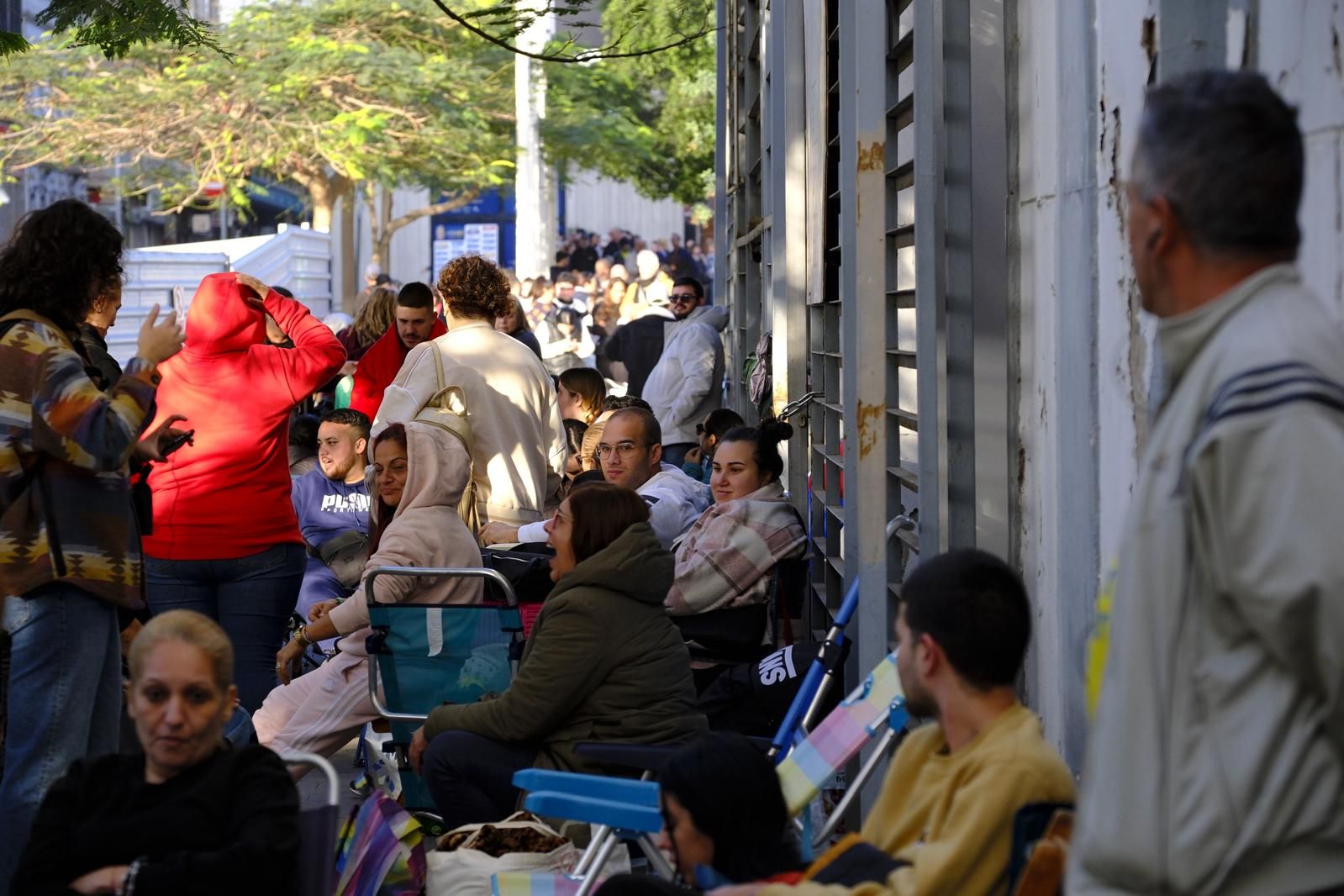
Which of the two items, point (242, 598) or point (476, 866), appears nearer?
point (476, 866)

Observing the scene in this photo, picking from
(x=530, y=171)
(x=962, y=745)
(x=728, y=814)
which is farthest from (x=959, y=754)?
(x=530, y=171)

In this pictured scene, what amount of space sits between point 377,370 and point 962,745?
6448mm

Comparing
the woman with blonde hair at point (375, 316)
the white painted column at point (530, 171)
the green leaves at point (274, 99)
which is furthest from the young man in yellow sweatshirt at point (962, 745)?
the green leaves at point (274, 99)

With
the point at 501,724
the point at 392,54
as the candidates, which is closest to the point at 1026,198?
the point at 501,724

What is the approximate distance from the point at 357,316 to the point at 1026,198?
277 inches

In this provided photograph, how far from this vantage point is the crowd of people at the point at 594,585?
1.65 metres

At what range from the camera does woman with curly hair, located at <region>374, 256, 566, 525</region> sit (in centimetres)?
723

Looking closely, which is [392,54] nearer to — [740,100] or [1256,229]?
[740,100]

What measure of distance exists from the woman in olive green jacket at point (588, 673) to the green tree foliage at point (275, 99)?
2245cm

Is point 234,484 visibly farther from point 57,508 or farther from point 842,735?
point 842,735

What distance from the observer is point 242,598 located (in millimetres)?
6094

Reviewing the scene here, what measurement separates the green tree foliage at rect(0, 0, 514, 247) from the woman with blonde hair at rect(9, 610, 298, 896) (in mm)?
23745

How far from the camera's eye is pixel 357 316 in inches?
407

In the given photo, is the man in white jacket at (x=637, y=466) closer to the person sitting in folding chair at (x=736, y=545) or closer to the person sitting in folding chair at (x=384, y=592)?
the person sitting in folding chair at (x=736, y=545)
